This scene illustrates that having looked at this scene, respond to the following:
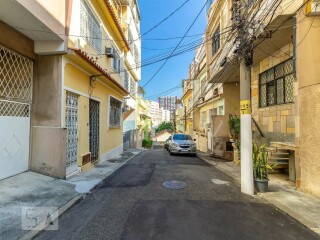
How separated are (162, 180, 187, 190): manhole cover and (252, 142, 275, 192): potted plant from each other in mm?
2131

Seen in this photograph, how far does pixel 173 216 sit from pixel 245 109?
3.79 m

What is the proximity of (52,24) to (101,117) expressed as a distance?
580cm

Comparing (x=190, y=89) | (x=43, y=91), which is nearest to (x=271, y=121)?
(x=43, y=91)

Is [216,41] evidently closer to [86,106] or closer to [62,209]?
[86,106]

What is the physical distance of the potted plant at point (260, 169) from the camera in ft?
21.2

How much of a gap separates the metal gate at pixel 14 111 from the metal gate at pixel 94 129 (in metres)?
3.34

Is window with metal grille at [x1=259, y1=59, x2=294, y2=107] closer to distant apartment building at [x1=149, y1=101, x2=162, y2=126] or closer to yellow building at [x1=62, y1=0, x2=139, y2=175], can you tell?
yellow building at [x1=62, y1=0, x2=139, y2=175]

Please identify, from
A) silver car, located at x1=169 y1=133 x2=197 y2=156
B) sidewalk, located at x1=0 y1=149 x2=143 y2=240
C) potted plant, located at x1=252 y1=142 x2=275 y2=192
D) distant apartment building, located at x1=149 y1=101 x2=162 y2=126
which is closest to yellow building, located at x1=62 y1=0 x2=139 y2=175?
sidewalk, located at x1=0 y1=149 x2=143 y2=240

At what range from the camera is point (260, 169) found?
6.68m

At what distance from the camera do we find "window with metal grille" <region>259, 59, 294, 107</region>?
830 centimetres

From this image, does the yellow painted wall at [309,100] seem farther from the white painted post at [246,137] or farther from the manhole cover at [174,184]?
the manhole cover at [174,184]

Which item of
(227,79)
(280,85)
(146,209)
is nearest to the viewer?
(146,209)

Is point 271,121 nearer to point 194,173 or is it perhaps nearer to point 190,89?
point 194,173

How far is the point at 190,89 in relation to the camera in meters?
31.7
